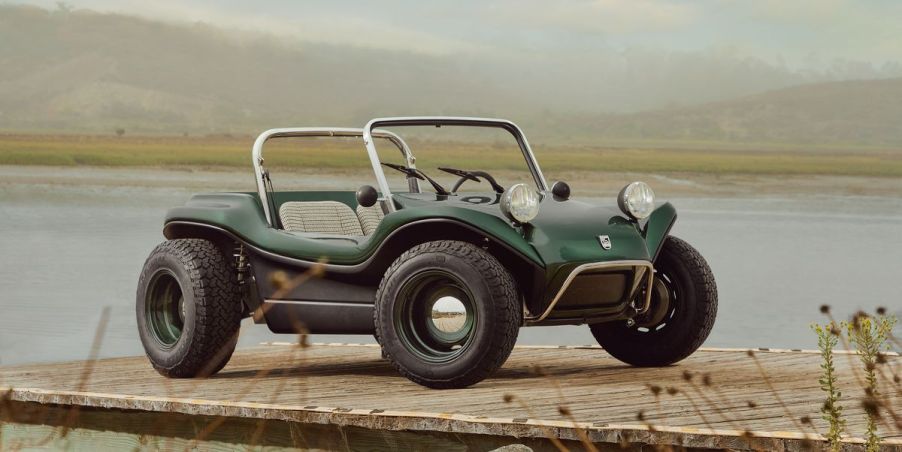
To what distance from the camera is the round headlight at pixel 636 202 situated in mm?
8398

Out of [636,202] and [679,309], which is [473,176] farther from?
[679,309]

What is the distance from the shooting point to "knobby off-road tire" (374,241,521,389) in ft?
24.7

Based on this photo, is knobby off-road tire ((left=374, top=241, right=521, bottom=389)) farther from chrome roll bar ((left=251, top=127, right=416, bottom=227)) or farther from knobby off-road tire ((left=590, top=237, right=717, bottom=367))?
knobby off-road tire ((left=590, top=237, right=717, bottom=367))

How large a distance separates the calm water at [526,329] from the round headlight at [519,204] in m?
1.91

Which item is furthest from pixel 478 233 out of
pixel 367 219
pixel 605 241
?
pixel 367 219

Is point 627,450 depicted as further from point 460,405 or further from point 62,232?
point 62,232

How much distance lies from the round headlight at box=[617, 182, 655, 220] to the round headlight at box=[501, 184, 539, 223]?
833mm

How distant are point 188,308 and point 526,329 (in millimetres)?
14246

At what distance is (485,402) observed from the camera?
23.3 ft

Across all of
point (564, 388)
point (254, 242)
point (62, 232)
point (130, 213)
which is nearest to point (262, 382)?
point (254, 242)

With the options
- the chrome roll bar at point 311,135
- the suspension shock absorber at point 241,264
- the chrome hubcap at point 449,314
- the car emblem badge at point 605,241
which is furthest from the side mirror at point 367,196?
the car emblem badge at point 605,241

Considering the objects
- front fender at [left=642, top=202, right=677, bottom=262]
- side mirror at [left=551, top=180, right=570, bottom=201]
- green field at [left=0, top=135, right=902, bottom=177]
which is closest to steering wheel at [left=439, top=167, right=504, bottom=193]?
side mirror at [left=551, top=180, right=570, bottom=201]

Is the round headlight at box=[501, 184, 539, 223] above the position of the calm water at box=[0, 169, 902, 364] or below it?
below

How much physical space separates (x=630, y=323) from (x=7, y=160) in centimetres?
8798
